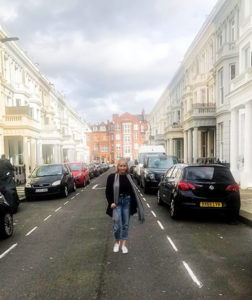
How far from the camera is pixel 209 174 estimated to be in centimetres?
770

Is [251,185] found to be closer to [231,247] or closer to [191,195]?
[191,195]

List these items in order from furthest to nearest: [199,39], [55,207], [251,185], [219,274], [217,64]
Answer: [199,39] < [217,64] < [251,185] < [55,207] < [219,274]

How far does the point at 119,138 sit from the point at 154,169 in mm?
86919

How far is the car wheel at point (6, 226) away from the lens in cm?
621

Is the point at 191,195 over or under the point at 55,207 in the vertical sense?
over

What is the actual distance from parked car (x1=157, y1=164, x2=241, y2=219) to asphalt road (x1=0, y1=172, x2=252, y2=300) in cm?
48

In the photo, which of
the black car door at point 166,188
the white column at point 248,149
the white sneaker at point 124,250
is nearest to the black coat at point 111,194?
the white sneaker at point 124,250

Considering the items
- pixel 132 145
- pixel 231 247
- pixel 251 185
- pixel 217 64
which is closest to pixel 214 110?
pixel 217 64

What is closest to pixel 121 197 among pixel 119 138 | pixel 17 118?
pixel 17 118

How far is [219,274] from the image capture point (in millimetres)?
4230

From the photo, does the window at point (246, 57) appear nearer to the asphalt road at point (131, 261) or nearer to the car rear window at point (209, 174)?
the car rear window at point (209, 174)

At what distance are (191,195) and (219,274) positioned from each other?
3.33 meters

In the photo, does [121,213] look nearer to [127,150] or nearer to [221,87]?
[221,87]

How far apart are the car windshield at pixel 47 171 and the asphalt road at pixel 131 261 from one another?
5.92 metres
